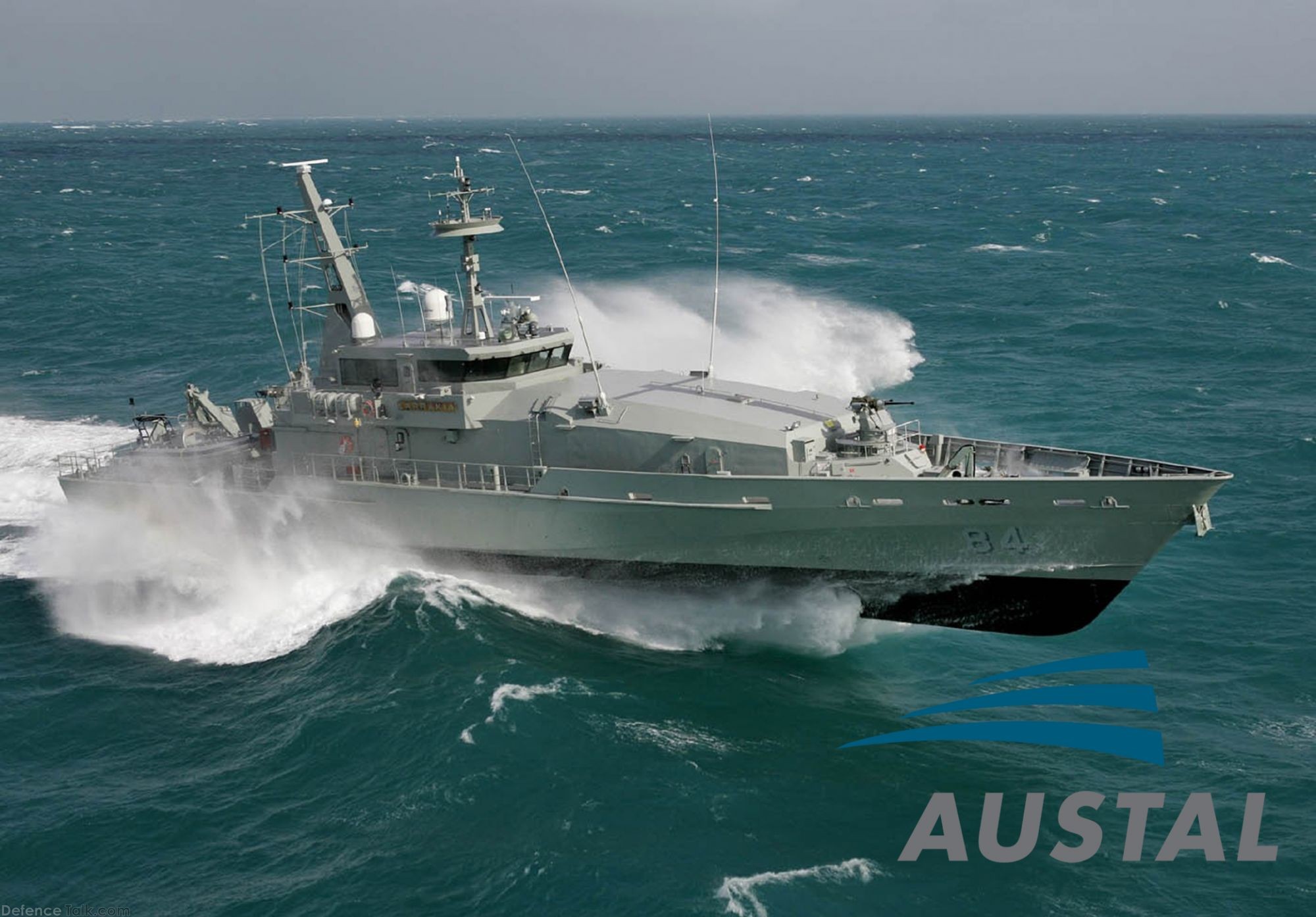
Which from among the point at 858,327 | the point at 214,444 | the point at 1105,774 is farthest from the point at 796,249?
the point at 1105,774

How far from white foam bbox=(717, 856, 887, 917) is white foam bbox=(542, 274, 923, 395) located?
55.9ft

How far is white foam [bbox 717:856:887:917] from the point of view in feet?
41.4

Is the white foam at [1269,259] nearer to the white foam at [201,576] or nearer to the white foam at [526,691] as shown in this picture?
the white foam at [201,576]

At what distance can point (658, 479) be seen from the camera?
18.0m

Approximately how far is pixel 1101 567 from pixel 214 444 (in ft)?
55.1

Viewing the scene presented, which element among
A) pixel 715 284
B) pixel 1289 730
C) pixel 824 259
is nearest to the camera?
pixel 1289 730

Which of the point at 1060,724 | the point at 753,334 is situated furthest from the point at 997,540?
the point at 753,334

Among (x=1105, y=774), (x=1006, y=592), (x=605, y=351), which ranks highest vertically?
(x=605, y=351)

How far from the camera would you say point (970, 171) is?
111812mm

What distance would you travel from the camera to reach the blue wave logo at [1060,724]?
52.9 feet

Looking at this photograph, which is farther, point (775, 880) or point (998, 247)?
point (998, 247)

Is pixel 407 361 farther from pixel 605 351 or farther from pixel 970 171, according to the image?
pixel 970 171

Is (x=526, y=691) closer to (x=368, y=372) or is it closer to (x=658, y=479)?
(x=658, y=479)

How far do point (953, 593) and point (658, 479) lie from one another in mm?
4878
